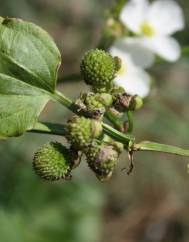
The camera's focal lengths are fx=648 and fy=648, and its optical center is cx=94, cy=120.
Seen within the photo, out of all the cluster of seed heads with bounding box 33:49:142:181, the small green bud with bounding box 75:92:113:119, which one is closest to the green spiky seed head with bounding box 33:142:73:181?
the cluster of seed heads with bounding box 33:49:142:181

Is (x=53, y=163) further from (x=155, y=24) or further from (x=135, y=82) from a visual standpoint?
(x=155, y=24)

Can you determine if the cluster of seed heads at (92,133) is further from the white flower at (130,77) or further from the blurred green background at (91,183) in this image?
the blurred green background at (91,183)

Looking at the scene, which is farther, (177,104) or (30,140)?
(177,104)

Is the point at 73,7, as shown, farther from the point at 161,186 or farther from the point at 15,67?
the point at 15,67

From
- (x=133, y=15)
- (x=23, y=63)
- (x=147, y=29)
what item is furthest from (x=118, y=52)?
(x=23, y=63)

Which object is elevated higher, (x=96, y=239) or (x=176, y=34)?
(x=176, y=34)

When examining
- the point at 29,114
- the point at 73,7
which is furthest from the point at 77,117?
the point at 73,7
